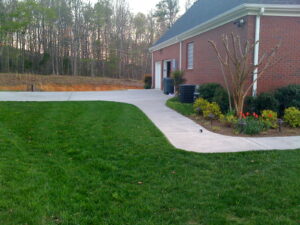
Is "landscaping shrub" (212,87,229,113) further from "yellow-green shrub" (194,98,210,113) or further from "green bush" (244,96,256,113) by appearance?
"green bush" (244,96,256,113)

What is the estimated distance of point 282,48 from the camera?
9625mm

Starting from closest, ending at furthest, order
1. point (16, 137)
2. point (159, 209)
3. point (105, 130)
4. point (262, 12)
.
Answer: point (159, 209)
point (16, 137)
point (105, 130)
point (262, 12)

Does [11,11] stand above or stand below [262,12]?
above

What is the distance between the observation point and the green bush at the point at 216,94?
955 centimetres

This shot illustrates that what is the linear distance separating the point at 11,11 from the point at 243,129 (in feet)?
118

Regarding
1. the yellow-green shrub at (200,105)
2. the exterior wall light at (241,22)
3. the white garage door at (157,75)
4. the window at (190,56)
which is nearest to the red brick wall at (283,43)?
the exterior wall light at (241,22)

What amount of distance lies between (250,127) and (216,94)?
2.90m

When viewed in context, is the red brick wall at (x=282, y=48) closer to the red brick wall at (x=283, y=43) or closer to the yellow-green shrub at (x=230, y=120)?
the red brick wall at (x=283, y=43)

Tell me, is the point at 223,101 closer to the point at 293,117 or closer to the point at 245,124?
the point at 293,117

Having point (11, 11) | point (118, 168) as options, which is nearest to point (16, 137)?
point (118, 168)

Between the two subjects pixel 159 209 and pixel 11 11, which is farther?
pixel 11 11

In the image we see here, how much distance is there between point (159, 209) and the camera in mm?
3346

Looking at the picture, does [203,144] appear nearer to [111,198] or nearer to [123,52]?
[111,198]

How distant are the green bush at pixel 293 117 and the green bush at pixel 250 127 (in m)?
1.13
